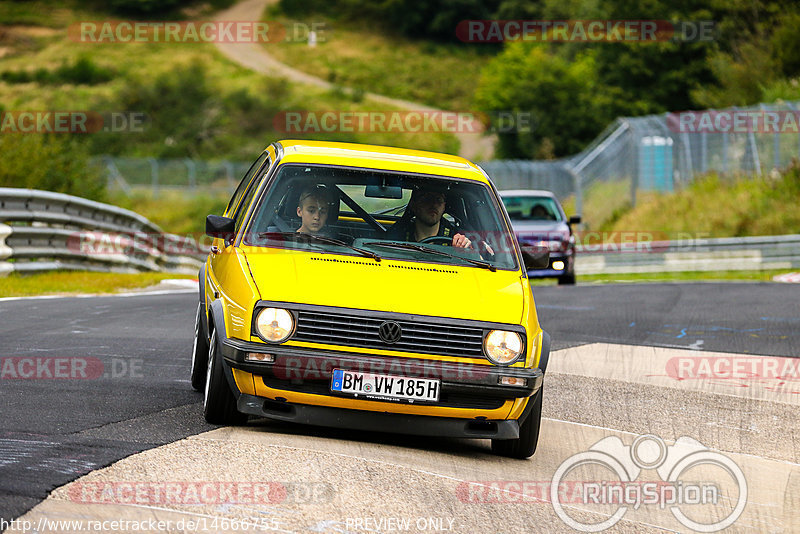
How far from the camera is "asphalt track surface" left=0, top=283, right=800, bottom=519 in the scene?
6062 millimetres

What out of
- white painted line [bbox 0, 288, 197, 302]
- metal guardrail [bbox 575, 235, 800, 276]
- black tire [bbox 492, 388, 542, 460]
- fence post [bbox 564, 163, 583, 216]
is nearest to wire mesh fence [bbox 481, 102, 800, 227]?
fence post [bbox 564, 163, 583, 216]

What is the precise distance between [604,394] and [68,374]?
3922mm

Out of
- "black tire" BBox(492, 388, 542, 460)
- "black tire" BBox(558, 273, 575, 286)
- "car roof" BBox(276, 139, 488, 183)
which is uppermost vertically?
"car roof" BBox(276, 139, 488, 183)

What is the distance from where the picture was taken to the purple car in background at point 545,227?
21.8 metres

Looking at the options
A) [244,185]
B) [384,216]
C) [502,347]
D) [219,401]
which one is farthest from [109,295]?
[502,347]

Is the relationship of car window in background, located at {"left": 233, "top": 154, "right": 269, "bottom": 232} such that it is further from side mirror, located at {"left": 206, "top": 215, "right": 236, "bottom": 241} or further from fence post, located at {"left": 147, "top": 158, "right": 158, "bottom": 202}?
fence post, located at {"left": 147, "top": 158, "right": 158, "bottom": 202}

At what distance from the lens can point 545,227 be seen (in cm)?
2222

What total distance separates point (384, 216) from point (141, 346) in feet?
11.1

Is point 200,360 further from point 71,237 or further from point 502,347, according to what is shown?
point 71,237

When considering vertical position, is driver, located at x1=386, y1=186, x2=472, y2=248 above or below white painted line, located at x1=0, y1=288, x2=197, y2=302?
above

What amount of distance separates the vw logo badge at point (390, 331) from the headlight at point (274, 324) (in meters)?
0.47

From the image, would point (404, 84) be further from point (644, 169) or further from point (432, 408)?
point (432, 408)

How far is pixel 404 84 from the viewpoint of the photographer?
10738 cm

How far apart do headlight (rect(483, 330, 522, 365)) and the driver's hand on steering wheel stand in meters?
1.08
